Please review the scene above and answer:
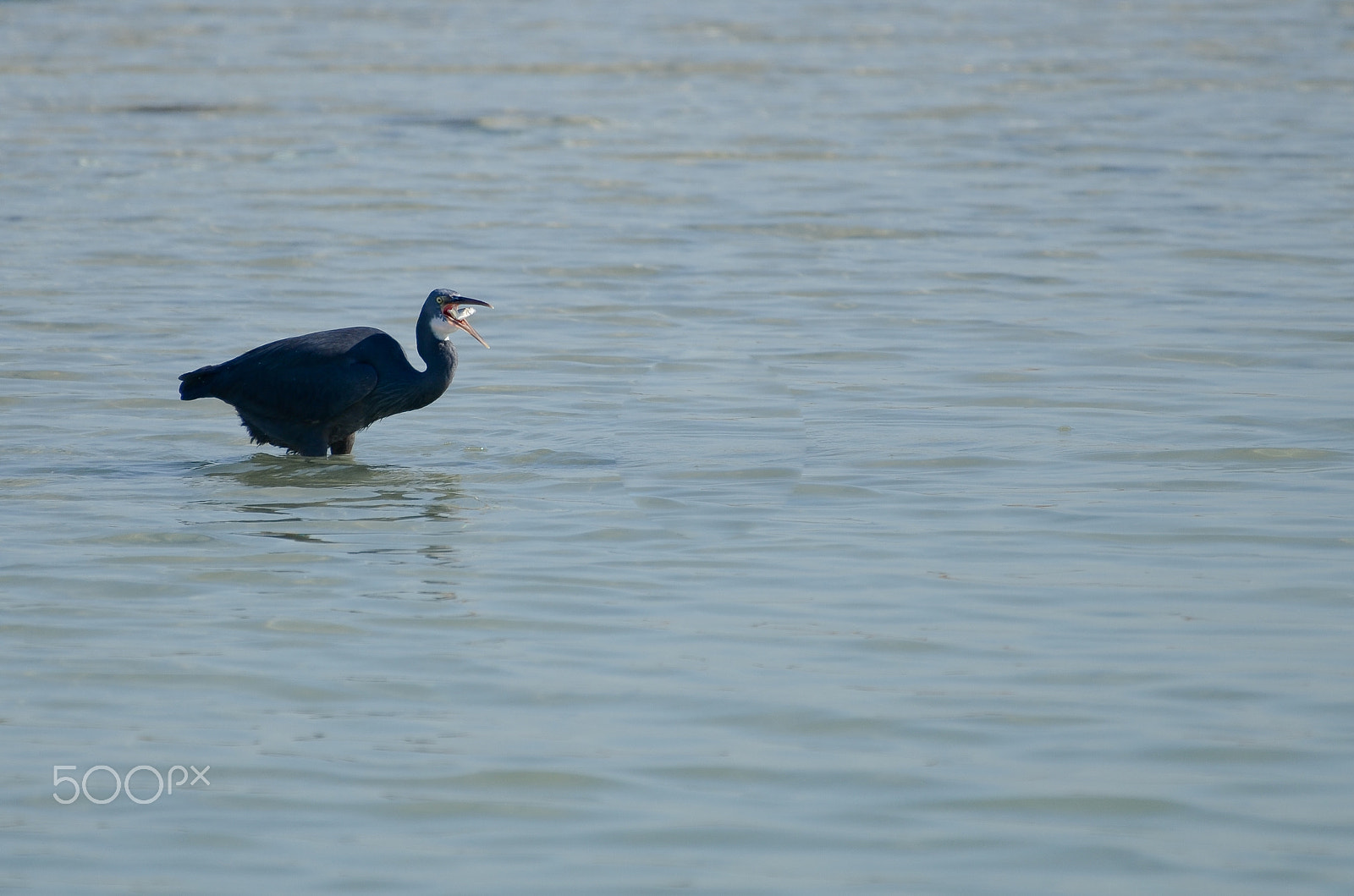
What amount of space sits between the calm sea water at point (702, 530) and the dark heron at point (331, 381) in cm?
24

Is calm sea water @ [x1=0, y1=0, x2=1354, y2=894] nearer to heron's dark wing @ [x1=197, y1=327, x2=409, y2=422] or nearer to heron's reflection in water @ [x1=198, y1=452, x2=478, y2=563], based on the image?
heron's reflection in water @ [x1=198, y1=452, x2=478, y2=563]

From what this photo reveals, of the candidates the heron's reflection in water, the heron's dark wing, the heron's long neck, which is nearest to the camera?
the heron's reflection in water

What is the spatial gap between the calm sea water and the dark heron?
24 cm

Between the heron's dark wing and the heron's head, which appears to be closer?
the heron's dark wing

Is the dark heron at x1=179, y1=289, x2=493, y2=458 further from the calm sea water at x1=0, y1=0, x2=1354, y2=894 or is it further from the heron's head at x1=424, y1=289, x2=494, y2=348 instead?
the calm sea water at x1=0, y1=0, x2=1354, y2=894

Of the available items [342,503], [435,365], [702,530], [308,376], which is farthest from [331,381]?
[702,530]

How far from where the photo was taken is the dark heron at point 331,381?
9953 millimetres

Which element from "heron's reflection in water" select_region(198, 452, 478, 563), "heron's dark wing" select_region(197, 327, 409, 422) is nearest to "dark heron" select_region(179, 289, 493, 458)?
"heron's dark wing" select_region(197, 327, 409, 422)

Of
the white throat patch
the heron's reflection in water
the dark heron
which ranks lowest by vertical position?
the heron's reflection in water

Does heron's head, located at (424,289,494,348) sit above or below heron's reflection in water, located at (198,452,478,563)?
above

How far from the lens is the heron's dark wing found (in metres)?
9.94

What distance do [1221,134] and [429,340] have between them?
14544mm

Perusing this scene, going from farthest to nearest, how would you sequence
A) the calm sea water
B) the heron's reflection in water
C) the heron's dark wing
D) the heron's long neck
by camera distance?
the heron's long neck < the heron's dark wing < the heron's reflection in water < the calm sea water

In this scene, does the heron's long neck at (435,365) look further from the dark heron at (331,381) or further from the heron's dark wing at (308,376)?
the heron's dark wing at (308,376)
